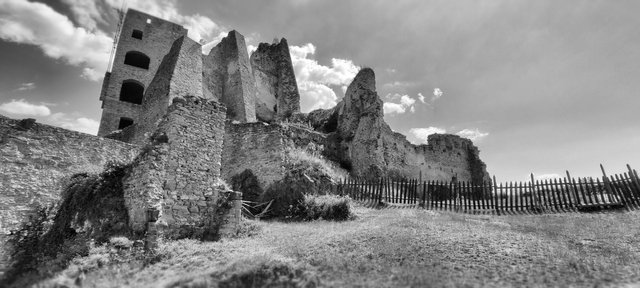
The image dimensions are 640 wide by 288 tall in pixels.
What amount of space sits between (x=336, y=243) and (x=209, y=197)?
3909 millimetres

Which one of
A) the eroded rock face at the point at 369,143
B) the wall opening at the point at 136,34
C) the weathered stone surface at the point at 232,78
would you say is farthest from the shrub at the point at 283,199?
the wall opening at the point at 136,34

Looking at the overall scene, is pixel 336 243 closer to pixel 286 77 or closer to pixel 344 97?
pixel 344 97

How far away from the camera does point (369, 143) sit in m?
23.6

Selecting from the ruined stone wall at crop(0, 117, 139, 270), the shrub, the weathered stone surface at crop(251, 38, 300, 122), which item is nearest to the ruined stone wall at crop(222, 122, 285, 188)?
the shrub

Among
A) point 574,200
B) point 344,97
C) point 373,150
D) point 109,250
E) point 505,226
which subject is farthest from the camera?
point 344,97

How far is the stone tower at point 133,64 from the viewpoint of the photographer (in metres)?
26.8

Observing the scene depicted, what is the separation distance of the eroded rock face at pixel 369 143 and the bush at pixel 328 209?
31.3 feet

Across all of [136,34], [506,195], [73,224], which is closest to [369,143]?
[506,195]

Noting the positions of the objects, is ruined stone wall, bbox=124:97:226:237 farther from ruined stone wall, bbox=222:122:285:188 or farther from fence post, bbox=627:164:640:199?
fence post, bbox=627:164:640:199

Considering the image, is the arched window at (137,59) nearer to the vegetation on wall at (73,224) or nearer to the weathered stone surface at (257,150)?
the weathered stone surface at (257,150)

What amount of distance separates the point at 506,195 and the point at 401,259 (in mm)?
12015

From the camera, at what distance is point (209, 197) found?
964 cm

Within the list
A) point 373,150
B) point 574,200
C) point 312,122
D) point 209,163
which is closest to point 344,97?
point 312,122

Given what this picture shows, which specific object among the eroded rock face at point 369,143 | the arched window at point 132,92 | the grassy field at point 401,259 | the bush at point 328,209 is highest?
the arched window at point 132,92
